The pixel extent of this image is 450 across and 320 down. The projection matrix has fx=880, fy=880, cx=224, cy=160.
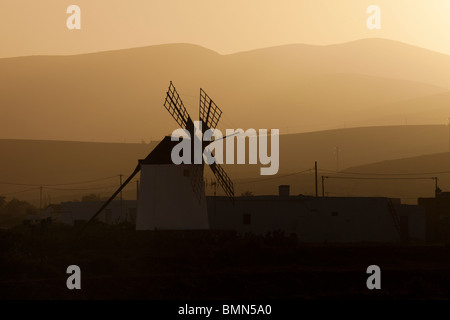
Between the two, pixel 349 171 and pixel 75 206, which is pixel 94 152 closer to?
pixel 349 171

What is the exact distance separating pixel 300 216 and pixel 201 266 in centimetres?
1429

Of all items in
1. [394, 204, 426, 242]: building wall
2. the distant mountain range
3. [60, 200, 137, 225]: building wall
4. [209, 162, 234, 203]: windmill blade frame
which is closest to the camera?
[209, 162, 234, 203]: windmill blade frame

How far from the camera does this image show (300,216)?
172 ft

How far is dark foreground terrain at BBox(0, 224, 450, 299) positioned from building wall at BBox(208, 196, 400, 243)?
6742mm

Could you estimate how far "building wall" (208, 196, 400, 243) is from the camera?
52406 mm

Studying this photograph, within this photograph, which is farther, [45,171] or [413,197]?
[45,171]

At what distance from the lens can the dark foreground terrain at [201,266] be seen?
3447 centimetres

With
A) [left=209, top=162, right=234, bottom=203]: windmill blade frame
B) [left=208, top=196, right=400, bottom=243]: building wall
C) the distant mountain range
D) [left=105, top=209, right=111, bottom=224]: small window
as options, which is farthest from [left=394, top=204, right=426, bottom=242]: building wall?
the distant mountain range

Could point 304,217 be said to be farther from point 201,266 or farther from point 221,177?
point 201,266

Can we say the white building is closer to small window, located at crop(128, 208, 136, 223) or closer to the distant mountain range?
small window, located at crop(128, 208, 136, 223)

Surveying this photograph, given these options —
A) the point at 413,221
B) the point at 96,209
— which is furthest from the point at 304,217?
the point at 96,209

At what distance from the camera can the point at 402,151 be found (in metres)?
177
